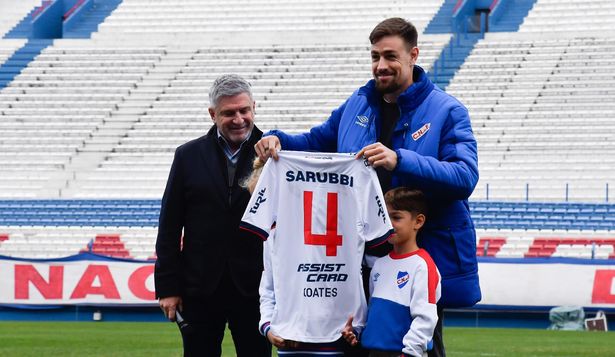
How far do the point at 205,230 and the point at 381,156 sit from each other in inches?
50.3

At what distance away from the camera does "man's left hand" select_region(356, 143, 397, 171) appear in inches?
194

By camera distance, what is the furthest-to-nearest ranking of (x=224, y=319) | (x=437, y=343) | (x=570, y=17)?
(x=570, y=17), (x=224, y=319), (x=437, y=343)

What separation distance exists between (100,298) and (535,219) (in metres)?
7.80

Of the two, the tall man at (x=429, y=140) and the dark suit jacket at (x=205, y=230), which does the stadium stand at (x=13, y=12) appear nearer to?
the dark suit jacket at (x=205, y=230)

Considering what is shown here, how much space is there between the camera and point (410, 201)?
16.8 ft

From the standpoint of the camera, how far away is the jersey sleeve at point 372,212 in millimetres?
5152

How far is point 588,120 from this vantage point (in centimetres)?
2466

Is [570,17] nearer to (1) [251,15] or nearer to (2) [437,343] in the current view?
(1) [251,15]

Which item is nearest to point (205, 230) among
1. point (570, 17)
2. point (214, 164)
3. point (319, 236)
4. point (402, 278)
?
point (214, 164)

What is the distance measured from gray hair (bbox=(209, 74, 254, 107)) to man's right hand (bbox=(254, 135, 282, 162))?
41cm

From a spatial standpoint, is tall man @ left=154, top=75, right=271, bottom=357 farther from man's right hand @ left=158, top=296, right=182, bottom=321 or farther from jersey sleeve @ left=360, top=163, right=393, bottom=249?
jersey sleeve @ left=360, top=163, right=393, bottom=249

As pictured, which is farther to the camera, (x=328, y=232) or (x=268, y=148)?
(x=268, y=148)

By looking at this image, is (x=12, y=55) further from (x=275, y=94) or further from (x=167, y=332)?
(x=167, y=332)

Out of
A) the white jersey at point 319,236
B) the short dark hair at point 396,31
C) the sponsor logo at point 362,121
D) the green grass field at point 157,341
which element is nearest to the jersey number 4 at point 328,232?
the white jersey at point 319,236
